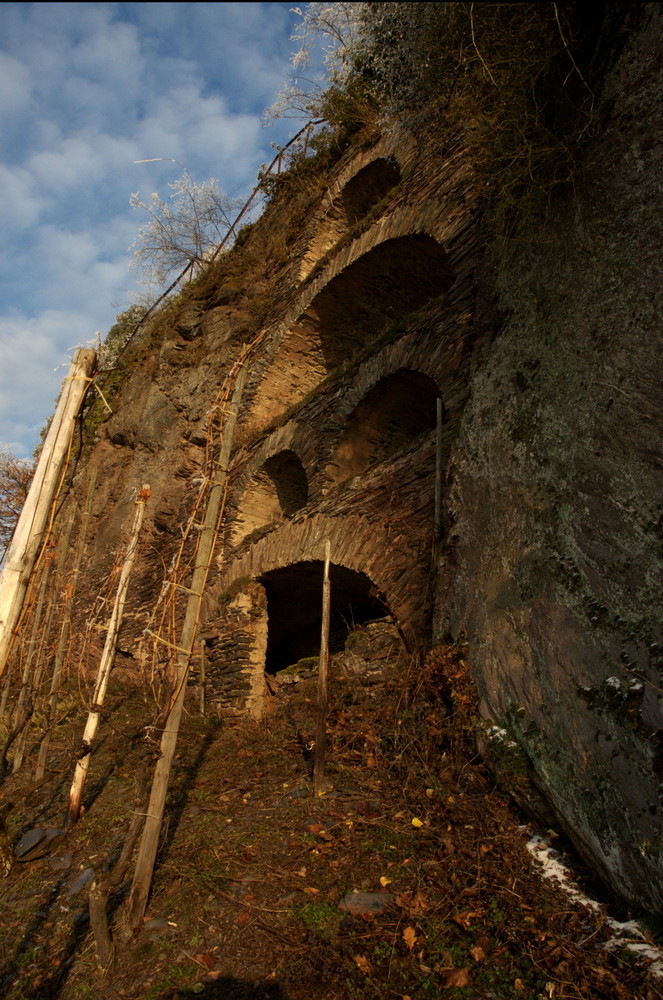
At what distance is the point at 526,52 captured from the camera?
180 inches

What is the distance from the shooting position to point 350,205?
39.4ft

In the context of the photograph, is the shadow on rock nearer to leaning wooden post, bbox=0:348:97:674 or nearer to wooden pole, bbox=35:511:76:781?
leaning wooden post, bbox=0:348:97:674

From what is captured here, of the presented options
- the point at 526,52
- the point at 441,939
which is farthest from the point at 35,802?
the point at 526,52

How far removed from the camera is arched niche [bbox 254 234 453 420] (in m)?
9.20

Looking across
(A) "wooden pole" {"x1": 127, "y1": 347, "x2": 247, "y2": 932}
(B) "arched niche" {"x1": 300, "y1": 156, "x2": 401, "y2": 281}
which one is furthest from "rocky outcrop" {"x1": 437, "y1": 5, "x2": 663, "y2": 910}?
(B) "arched niche" {"x1": 300, "y1": 156, "x2": 401, "y2": 281}

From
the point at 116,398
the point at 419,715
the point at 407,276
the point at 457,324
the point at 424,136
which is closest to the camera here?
the point at 419,715

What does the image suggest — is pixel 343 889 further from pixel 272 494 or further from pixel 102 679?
pixel 272 494

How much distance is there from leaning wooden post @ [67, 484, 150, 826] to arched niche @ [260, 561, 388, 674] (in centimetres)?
227

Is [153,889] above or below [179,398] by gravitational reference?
below

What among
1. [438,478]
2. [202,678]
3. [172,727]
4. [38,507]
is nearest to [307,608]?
[202,678]

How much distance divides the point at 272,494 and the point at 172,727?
6650 millimetres

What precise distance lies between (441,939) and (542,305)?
420 cm

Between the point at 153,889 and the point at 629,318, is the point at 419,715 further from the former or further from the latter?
the point at 629,318

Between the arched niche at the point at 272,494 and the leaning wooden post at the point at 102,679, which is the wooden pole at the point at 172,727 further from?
the arched niche at the point at 272,494
